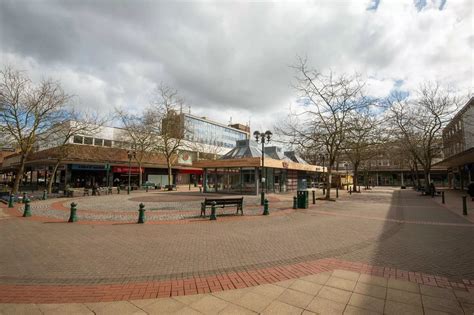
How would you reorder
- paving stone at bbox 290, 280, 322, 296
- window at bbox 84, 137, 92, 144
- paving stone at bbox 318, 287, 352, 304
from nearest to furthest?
1. paving stone at bbox 318, 287, 352, 304
2. paving stone at bbox 290, 280, 322, 296
3. window at bbox 84, 137, 92, 144

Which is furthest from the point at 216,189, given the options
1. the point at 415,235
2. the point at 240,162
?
the point at 415,235

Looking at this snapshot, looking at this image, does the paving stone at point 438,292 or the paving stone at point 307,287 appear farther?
the paving stone at point 307,287

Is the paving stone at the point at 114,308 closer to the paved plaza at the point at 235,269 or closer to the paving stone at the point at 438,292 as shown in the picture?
the paved plaza at the point at 235,269

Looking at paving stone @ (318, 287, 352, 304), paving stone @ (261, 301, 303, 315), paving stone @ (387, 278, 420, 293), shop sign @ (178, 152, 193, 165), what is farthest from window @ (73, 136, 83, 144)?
paving stone @ (387, 278, 420, 293)

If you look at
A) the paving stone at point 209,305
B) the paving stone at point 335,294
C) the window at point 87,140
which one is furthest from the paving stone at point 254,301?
the window at point 87,140

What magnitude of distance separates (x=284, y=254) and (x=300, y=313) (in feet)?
9.20

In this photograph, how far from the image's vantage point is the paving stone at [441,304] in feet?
11.9

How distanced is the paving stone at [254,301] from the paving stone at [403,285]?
7.56 ft

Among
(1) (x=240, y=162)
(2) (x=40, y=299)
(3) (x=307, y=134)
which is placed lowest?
(2) (x=40, y=299)

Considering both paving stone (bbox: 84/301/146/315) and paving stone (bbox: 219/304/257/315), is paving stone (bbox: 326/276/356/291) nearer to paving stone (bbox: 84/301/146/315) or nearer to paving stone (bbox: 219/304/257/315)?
paving stone (bbox: 219/304/257/315)

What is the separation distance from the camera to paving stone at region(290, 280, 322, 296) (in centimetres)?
425

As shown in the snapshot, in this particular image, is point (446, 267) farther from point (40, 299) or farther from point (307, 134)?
point (307, 134)

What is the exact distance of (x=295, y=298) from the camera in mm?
3979

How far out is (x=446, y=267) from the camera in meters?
5.40
